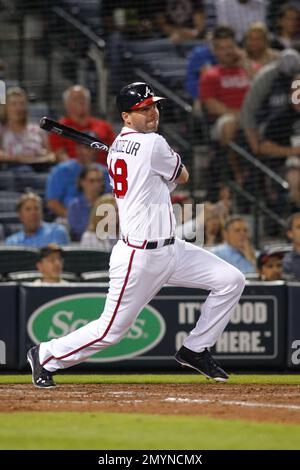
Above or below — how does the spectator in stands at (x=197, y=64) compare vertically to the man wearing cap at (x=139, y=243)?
above

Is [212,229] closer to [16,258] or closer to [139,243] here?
[16,258]

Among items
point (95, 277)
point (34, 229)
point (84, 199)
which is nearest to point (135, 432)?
point (95, 277)

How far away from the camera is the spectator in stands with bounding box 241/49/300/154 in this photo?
505 inches

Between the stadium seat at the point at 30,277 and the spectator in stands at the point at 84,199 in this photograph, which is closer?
the stadium seat at the point at 30,277

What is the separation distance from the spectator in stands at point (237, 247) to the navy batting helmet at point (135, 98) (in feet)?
11.5

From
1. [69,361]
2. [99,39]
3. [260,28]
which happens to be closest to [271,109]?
[260,28]

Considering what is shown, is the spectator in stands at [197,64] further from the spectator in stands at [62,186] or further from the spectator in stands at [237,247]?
the spectator in stands at [237,247]

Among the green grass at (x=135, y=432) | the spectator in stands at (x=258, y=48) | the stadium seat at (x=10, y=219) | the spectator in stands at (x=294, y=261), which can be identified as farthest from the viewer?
the spectator in stands at (x=258, y=48)

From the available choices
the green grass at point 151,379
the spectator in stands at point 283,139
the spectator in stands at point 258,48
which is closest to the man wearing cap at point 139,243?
the green grass at point 151,379

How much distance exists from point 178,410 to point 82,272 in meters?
4.25

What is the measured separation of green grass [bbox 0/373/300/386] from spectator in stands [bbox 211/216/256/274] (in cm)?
174

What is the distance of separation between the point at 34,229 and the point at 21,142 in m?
1.59

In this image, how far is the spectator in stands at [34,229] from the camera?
436 inches

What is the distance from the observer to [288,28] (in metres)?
14.2
